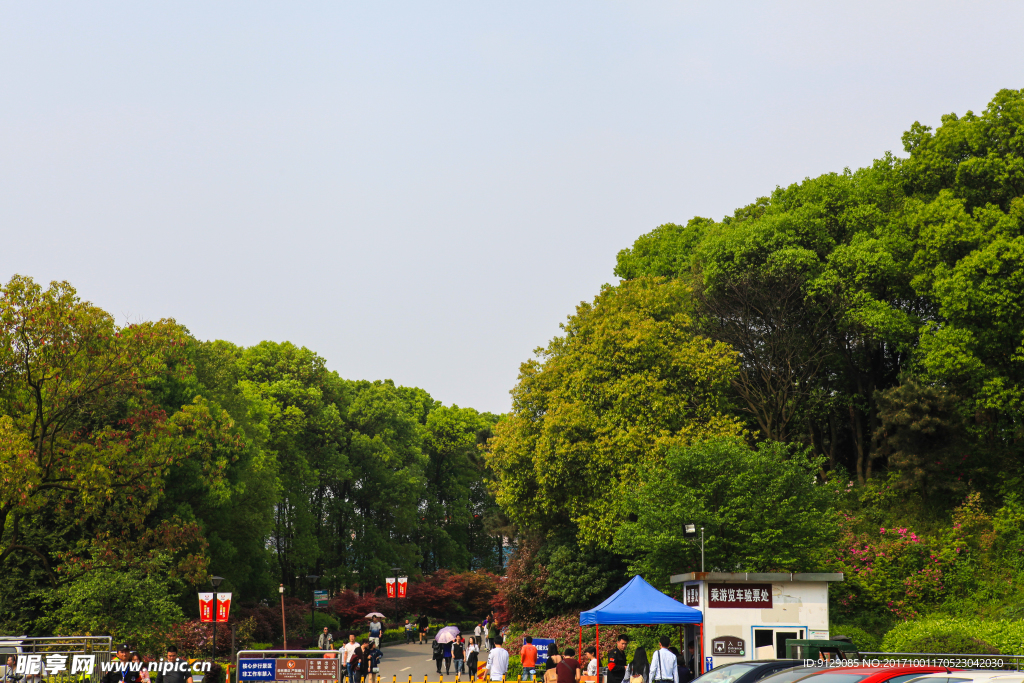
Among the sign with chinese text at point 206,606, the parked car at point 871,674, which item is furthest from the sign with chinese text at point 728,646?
the sign with chinese text at point 206,606

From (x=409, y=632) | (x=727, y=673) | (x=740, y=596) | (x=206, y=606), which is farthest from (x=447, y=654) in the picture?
(x=727, y=673)

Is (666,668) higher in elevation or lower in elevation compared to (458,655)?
higher

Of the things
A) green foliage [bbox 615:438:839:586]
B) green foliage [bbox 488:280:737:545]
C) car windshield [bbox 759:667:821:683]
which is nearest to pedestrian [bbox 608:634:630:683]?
car windshield [bbox 759:667:821:683]

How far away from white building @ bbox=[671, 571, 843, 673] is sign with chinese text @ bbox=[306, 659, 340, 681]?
7.96 metres

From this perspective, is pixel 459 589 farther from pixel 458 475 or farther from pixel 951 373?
pixel 951 373

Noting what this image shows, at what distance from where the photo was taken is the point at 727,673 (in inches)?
497

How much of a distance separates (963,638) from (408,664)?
2050cm

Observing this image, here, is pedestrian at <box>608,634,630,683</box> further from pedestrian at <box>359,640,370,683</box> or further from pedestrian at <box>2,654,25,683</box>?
pedestrian at <box>2,654,25,683</box>

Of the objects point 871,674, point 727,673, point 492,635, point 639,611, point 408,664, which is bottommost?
point 408,664

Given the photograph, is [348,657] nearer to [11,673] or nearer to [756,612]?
[11,673]

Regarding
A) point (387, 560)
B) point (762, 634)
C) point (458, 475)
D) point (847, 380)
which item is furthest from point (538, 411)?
point (458, 475)

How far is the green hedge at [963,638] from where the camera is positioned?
21062 millimetres

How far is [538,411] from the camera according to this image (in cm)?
3478

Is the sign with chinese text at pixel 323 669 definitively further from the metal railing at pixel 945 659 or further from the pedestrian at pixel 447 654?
the pedestrian at pixel 447 654
